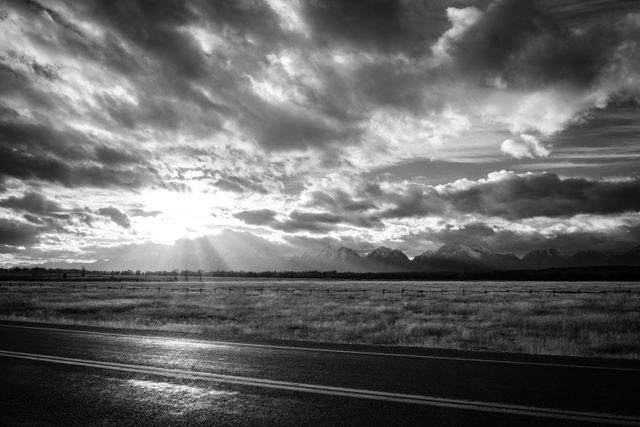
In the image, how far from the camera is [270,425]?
206 inches

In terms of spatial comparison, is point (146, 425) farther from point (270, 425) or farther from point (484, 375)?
point (484, 375)

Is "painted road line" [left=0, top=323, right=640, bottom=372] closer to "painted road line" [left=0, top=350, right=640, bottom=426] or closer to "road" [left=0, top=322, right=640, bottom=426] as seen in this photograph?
"road" [left=0, top=322, right=640, bottom=426]

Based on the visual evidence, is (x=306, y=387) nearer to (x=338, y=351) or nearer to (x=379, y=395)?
(x=379, y=395)

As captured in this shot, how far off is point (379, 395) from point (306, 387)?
1218 mm

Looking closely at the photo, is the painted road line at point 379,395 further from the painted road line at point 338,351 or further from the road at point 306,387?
the painted road line at point 338,351

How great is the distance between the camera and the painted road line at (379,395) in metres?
5.48

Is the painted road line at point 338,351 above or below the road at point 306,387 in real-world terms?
below

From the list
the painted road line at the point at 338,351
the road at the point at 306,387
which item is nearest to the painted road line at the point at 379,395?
the road at the point at 306,387

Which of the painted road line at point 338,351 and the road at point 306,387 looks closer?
the road at point 306,387

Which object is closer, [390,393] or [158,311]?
[390,393]

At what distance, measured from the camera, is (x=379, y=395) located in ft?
21.3

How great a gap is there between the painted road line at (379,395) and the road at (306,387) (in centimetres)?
2

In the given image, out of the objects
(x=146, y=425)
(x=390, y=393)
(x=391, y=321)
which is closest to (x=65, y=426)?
(x=146, y=425)

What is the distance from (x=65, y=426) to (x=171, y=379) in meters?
2.32
